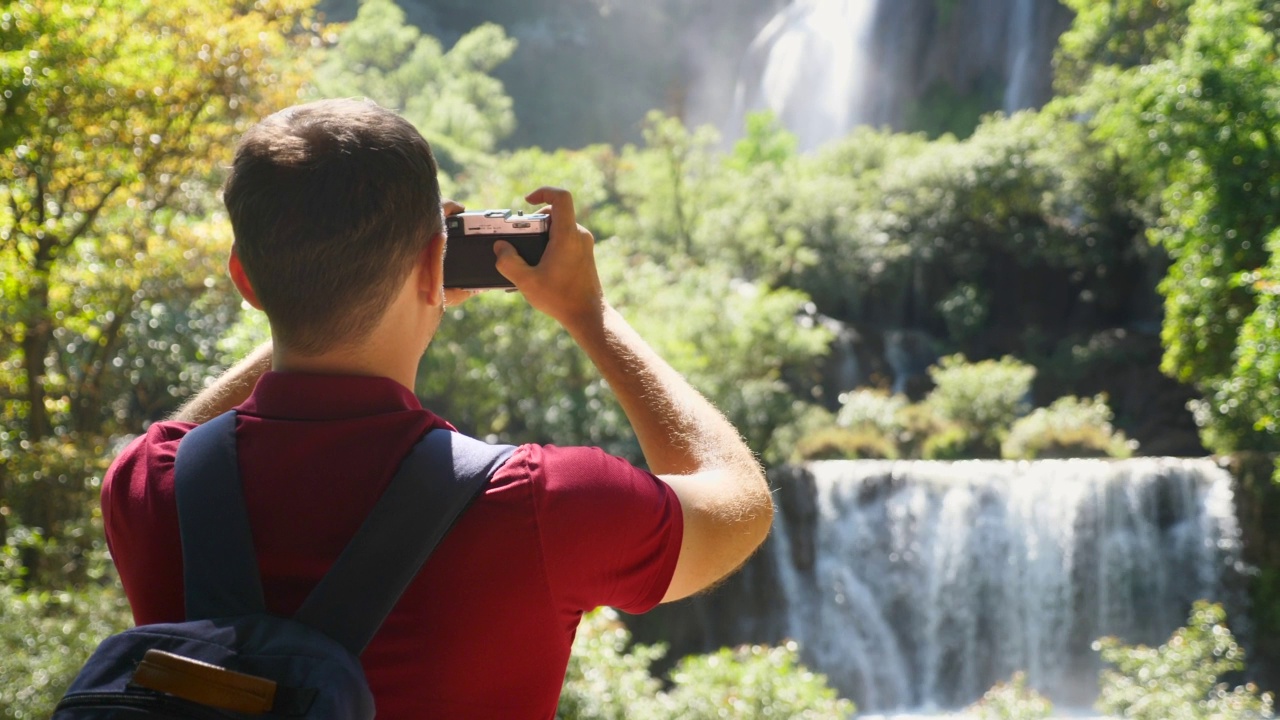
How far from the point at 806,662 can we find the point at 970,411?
5121 millimetres

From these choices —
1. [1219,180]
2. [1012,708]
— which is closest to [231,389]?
[1012,708]

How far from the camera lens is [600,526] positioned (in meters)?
1.05

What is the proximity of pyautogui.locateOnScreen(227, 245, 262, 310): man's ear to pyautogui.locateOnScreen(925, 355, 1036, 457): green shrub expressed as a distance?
627 inches

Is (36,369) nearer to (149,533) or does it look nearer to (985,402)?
(149,533)

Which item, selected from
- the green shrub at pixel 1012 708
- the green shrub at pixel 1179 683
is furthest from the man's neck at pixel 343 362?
the green shrub at pixel 1179 683

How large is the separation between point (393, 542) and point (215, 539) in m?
0.17

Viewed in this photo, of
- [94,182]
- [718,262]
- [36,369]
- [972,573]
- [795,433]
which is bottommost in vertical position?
[972,573]

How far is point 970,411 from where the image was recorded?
16594 mm

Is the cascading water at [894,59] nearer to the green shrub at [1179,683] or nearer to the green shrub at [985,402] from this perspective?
the green shrub at [985,402]

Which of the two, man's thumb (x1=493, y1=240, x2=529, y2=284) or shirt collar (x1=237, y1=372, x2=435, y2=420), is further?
man's thumb (x1=493, y1=240, x2=529, y2=284)

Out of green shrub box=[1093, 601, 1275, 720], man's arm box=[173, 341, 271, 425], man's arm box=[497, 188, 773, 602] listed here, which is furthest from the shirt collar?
green shrub box=[1093, 601, 1275, 720]

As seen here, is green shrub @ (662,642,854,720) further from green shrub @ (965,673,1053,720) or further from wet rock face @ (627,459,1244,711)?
wet rock face @ (627,459,1244,711)

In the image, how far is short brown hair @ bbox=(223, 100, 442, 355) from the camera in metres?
1.06

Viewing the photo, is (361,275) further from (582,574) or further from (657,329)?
(657,329)
